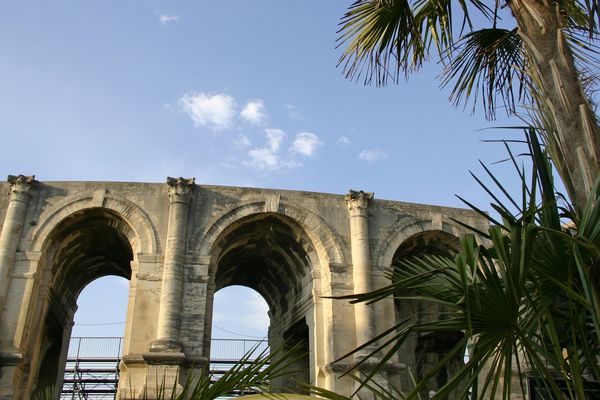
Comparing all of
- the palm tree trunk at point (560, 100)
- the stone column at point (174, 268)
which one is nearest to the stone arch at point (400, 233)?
the stone column at point (174, 268)

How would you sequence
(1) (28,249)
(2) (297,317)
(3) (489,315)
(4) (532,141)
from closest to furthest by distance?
(3) (489,315), (4) (532,141), (1) (28,249), (2) (297,317)

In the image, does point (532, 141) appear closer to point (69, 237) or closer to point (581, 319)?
point (581, 319)

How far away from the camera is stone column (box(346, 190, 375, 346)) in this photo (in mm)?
14852

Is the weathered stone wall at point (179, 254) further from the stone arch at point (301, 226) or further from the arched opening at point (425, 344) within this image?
the arched opening at point (425, 344)

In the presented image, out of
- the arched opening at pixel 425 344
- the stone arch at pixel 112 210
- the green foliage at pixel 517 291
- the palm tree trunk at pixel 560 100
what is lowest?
the green foliage at pixel 517 291

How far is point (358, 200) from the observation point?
16.3m

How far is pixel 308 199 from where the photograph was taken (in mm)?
16453

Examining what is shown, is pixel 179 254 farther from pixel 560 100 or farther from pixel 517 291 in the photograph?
pixel 517 291

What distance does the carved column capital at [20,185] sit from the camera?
49.8 ft

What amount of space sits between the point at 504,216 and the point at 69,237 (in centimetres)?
1404

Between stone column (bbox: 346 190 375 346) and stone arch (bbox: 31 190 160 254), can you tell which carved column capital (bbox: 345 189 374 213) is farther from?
stone arch (bbox: 31 190 160 254)

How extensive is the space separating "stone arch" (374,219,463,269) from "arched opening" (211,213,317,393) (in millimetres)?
1782

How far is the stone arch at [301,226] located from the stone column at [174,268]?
572 mm

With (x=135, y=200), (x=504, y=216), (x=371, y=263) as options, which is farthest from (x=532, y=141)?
(x=135, y=200)
